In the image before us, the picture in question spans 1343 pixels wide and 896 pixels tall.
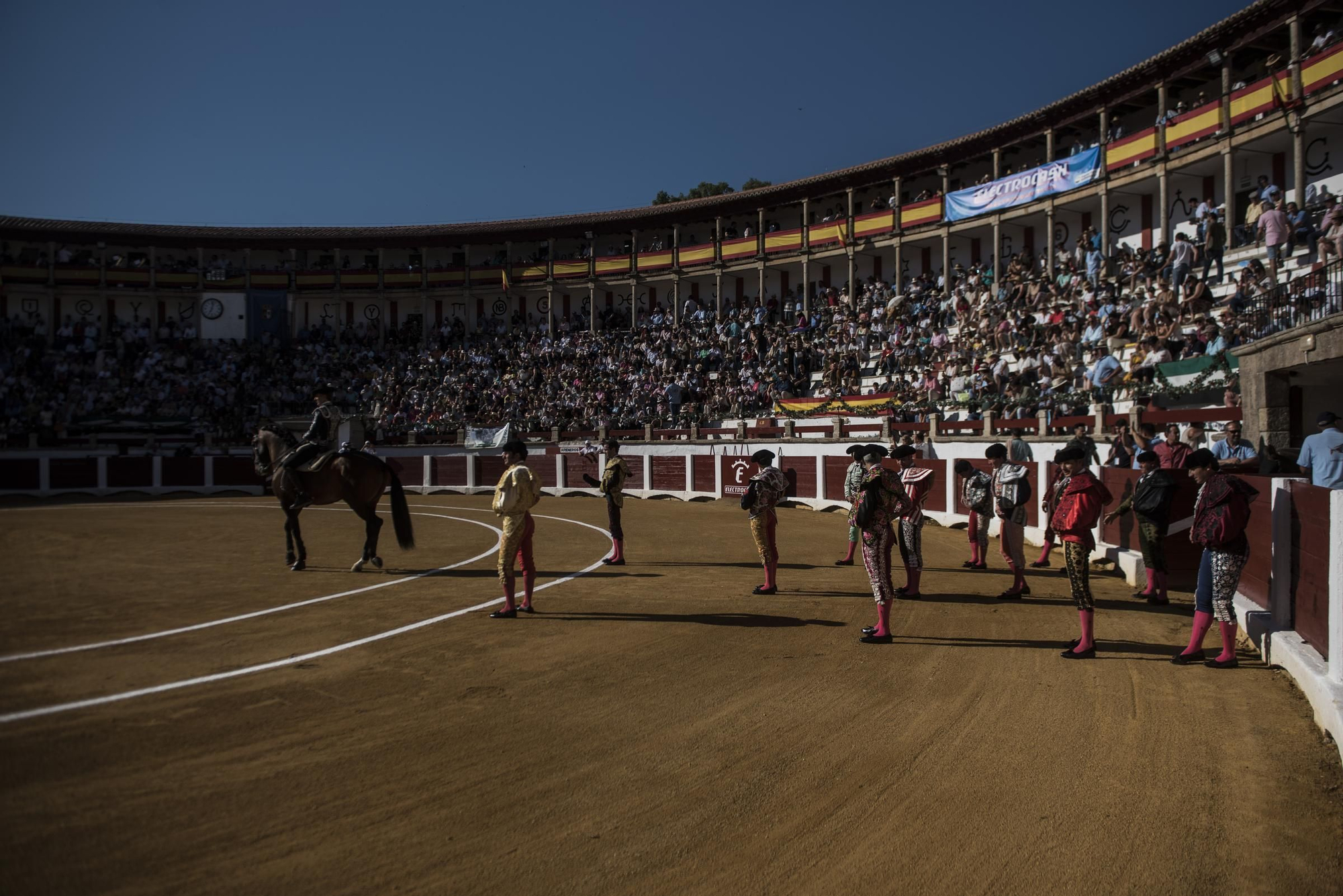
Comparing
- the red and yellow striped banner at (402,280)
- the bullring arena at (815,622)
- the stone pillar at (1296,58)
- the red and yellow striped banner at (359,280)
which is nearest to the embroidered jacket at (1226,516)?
the bullring arena at (815,622)

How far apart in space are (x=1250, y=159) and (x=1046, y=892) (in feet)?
84.6

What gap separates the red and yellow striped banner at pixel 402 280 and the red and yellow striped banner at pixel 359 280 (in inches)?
20.8

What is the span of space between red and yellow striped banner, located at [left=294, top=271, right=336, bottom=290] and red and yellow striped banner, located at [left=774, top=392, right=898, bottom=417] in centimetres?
2687

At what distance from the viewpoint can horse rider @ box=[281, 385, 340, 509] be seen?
11.5m

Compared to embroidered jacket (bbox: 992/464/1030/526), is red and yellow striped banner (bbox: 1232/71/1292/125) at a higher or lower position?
higher

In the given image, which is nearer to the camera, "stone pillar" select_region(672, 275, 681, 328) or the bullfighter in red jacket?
the bullfighter in red jacket

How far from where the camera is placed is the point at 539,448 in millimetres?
31438

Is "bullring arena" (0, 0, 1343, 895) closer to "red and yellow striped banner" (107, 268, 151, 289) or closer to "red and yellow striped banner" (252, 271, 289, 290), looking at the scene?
"red and yellow striped banner" (107, 268, 151, 289)

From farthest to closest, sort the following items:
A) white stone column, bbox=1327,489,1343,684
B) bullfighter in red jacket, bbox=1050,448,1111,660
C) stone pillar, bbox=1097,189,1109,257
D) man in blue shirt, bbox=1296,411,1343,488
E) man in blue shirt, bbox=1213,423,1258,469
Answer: stone pillar, bbox=1097,189,1109,257
man in blue shirt, bbox=1213,423,1258,469
man in blue shirt, bbox=1296,411,1343,488
bullfighter in red jacket, bbox=1050,448,1111,660
white stone column, bbox=1327,489,1343,684

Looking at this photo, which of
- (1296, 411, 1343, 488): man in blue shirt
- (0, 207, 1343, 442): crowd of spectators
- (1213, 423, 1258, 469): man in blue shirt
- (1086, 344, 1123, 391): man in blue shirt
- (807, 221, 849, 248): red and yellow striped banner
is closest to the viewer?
(1296, 411, 1343, 488): man in blue shirt

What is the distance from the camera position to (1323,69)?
65.4 ft

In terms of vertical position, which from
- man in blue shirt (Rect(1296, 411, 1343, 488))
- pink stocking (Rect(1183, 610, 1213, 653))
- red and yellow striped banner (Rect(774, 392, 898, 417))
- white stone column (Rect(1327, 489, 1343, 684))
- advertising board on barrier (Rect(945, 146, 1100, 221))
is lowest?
pink stocking (Rect(1183, 610, 1213, 653))

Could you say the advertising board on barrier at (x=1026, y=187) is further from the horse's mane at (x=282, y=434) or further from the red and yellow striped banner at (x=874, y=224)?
the horse's mane at (x=282, y=434)

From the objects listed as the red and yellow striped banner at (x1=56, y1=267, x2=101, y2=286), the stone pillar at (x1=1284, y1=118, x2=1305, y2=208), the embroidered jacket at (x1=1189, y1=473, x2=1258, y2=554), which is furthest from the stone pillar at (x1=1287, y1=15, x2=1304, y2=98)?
the red and yellow striped banner at (x1=56, y1=267, x2=101, y2=286)
